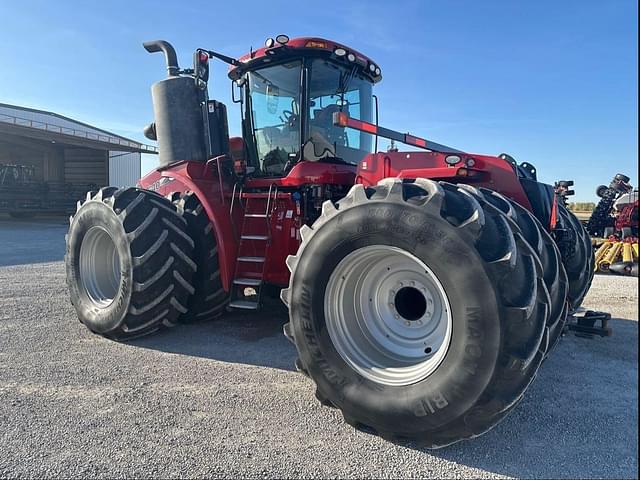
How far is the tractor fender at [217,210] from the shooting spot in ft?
14.7

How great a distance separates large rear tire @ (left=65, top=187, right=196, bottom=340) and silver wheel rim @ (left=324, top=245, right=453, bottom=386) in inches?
79.7

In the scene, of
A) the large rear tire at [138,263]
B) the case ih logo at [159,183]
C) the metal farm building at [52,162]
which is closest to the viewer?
the large rear tire at [138,263]

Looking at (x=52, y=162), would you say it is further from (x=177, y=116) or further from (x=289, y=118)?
(x=289, y=118)

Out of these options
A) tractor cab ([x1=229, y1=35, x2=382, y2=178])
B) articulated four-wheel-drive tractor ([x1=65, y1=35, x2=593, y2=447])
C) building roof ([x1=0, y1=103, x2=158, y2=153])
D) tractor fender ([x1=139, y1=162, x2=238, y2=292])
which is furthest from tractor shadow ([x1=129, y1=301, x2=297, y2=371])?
building roof ([x1=0, y1=103, x2=158, y2=153])

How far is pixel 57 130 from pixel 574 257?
32.5m

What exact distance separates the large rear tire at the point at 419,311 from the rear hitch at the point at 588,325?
236 centimetres

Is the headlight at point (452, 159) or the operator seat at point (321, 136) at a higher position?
the operator seat at point (321, 136)

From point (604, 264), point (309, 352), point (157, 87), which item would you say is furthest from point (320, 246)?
point (604, 264)

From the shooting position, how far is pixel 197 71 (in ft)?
15.4

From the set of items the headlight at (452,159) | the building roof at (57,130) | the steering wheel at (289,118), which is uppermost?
the building roof at (57,130)

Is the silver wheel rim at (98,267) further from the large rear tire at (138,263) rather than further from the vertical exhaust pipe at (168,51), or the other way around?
the vertical exhaust pipe at (168,51)

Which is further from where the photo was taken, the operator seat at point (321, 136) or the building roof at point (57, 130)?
the building roof at point (57, 130)

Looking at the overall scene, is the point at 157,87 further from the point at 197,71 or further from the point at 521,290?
the point at 521,290

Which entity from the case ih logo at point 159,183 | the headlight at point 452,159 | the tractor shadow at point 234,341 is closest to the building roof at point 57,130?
the case ih logo at point 159,183
